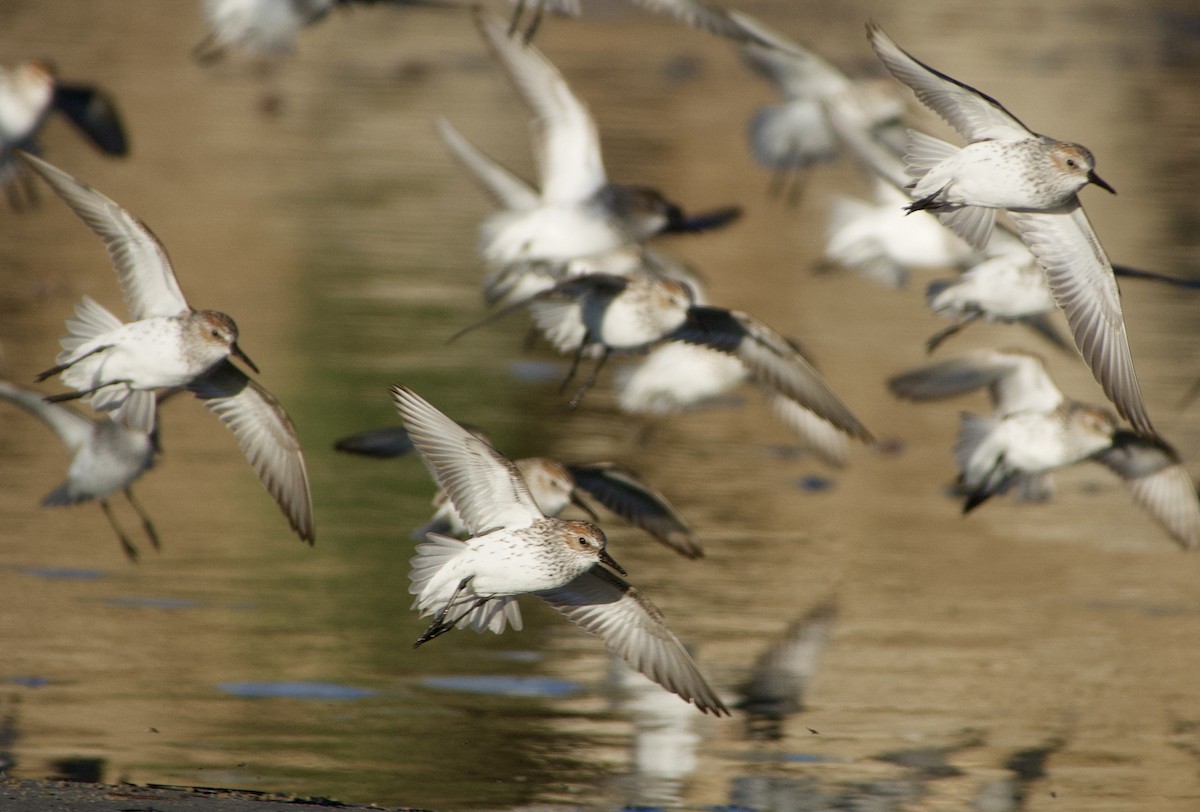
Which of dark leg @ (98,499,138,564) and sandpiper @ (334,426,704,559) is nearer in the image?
sandpiper @ (334,426,704,559)

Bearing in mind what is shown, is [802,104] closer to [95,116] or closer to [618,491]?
[95,116]

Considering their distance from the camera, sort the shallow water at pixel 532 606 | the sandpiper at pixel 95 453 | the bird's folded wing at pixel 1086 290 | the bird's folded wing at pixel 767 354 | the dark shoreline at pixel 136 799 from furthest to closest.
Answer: the bird's folded wing at pixel 767 354
the sandpiper at pixel 95 453
the bird's folded wing at pixel 1086 290
the shallow water at pixel 532 606
the dark shoreline at pixel 136 799

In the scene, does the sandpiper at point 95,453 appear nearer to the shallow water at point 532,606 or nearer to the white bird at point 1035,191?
the shallow water at point 532,606

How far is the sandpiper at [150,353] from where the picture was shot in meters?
6.64

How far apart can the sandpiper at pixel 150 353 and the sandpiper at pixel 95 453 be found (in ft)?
2.42

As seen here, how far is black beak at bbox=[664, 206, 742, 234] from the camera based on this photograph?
914 cm

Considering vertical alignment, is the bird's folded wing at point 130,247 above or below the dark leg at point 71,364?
above

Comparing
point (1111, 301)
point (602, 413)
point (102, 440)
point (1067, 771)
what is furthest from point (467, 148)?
point (1067, 771)

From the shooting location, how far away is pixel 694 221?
9586mm

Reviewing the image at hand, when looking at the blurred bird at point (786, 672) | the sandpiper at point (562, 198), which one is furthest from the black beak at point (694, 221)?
the blurred bird at point (786, 672)

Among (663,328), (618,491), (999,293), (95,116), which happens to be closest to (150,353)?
(618,491)

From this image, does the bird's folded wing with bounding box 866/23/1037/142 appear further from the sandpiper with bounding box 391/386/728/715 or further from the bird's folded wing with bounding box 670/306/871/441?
the sandpiper with bounding box 391/386/728/715

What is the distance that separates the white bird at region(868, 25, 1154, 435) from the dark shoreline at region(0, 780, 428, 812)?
9.52ft

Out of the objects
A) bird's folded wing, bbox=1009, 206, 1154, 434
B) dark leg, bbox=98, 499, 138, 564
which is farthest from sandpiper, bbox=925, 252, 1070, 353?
dark leg, bbox=98, 499, 138, 564
